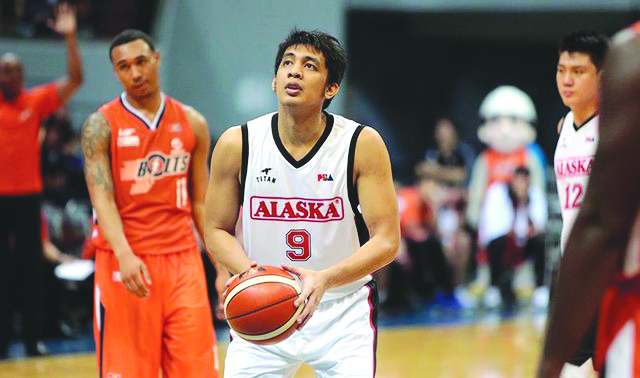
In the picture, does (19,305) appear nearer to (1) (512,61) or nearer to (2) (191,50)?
(2) (191,50)

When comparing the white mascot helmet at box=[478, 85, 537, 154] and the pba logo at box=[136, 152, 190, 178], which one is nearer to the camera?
the pba logo at box=[136, 152, 190, 178]

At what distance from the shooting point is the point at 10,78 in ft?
28.1

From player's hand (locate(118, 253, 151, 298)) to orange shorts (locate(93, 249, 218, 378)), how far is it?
0.18 meters

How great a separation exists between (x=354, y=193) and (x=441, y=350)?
17.6 feet

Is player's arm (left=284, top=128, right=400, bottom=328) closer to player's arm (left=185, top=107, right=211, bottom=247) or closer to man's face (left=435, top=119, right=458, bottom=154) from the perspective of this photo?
player's arm (left=185, top=107, right=211, bottom=247)

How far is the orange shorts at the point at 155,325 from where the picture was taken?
16.0ft

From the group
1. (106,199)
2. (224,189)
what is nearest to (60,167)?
(106,199)

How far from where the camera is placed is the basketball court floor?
8.07 m

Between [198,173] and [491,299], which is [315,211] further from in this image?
[491,299]

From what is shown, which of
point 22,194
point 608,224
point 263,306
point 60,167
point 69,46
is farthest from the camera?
point 60,167

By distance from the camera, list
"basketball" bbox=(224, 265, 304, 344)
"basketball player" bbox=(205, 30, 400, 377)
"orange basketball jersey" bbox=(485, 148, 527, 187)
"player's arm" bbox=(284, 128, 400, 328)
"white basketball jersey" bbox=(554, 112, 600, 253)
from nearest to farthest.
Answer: "basketball" bbox=(224, 265, 304, 344) → "player's arm" bbox=(284, 128, 400, 328) → "basketball player" bbox=(205, 30, 400, 377) → "white basketball jersey" bbox=(554, 112, 600, 253) → "orange basketball jersey" bbox=(485, 148, 527, 187)

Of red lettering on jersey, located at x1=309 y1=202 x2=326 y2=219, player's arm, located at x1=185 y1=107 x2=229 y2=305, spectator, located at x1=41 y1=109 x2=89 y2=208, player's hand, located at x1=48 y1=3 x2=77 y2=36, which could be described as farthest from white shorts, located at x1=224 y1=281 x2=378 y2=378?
spectator, located at x1=41 y1=109 x2=89 y2=208

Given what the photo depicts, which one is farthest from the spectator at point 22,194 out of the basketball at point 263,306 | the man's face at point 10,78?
the basketball at point 263,306

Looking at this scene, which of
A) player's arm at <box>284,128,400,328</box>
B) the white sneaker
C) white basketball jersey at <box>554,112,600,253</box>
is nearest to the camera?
player's arm at <box>284,128,400,328</box>
